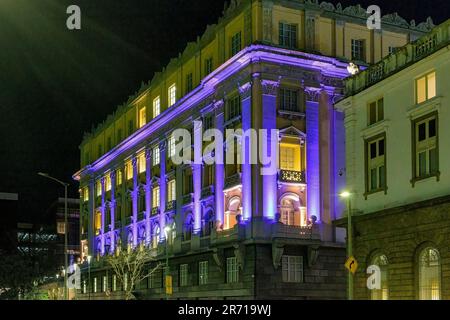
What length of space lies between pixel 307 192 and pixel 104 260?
36612 millimetres

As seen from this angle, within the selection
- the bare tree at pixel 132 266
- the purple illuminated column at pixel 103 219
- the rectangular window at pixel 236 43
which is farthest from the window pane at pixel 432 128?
the purple illuminated column at pixel 103 219

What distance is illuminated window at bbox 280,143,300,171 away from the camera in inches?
2181

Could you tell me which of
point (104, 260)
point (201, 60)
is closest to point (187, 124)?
point (201, 60)

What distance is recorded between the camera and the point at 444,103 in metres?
30.8

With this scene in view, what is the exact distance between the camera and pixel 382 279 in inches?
1344

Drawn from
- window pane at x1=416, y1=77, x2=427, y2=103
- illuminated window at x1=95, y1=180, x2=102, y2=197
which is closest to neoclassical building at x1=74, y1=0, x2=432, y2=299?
window pane at x1=416, y1=77, x2=427, y2=103

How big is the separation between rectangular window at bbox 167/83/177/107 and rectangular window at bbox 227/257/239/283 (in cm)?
1902

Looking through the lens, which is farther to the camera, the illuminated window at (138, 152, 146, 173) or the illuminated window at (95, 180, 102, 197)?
the illuminated window at (95, 180, 102, 197)

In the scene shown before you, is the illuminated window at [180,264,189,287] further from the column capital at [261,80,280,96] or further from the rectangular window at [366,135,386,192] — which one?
the rectangular window at [366,135,386,192]

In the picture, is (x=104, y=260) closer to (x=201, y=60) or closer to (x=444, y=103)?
(x=201, y=60)

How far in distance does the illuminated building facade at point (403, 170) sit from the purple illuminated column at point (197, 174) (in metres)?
25.7

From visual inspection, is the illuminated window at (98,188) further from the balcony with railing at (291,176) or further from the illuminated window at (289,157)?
the balcony with railing at (291,176)

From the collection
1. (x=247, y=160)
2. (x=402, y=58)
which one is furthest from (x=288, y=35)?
(x=402, y=58)
